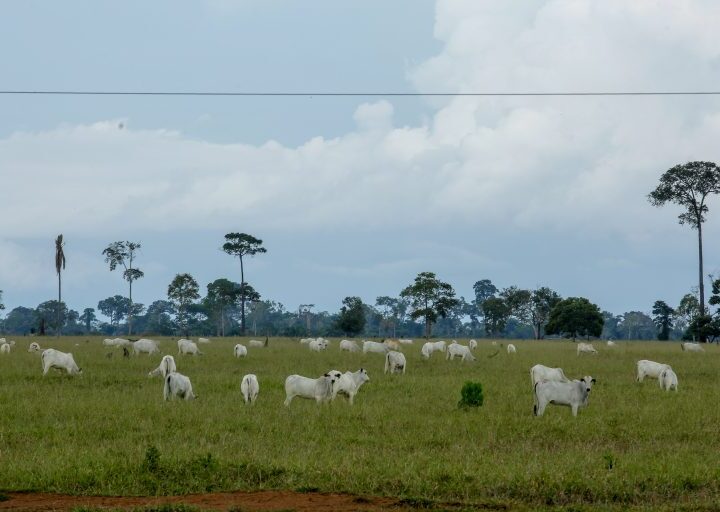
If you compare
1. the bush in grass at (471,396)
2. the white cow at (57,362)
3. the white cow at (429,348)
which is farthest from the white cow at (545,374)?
the white cow at (429,348)

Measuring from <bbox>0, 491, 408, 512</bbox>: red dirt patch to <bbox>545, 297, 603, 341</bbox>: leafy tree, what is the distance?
6779cm

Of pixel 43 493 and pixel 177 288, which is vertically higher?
pixel 177 288

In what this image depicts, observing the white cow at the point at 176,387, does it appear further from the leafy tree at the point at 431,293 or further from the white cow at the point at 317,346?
the leafy tree at the point at 431,293

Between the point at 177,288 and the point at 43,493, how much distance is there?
9354 cm

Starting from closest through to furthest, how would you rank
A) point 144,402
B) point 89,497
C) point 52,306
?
point 89,497 → point 144,402 → point 52,306

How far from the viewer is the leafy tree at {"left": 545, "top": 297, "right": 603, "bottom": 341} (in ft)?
252

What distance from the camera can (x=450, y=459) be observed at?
541 inches

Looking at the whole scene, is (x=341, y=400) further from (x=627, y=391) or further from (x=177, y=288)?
(x=177, y=288)

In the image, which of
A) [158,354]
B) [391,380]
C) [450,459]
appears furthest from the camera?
[158,354]

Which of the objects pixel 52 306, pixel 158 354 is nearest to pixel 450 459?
pixel 158 354

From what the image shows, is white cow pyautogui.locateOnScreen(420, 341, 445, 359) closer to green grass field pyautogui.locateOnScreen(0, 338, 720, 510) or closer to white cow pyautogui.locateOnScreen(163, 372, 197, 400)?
green grass field pyautogui.locateOnScreen(0, 338, 720, 510)

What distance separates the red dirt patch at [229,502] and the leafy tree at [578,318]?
67794mm

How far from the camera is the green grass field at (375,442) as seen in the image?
12055 millimetres

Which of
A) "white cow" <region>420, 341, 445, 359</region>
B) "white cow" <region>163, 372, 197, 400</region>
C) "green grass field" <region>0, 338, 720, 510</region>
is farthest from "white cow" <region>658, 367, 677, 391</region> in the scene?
"white cow" <region>420, 341, 445, 359</region>
